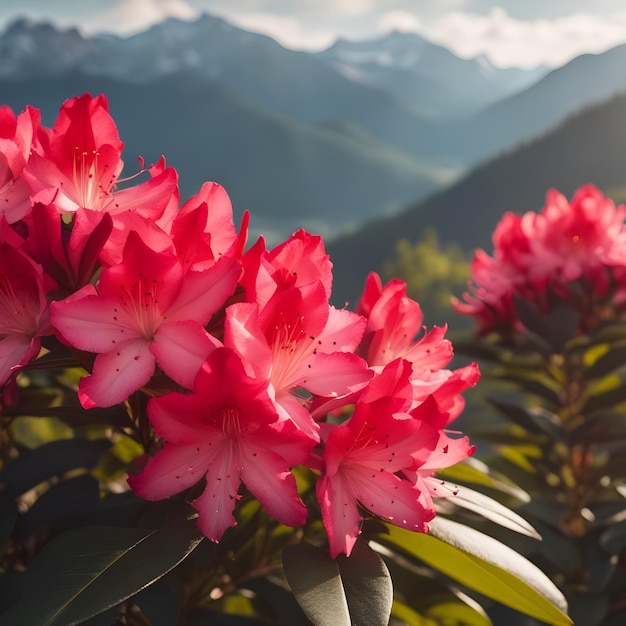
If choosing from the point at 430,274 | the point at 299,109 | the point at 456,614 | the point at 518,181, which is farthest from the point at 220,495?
the point at 299,109

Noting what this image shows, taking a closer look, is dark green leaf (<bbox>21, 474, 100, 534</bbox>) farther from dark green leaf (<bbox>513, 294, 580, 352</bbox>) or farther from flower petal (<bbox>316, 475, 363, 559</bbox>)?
dark green leaf (<bbox>513, 294, 580, 352</bbox>)

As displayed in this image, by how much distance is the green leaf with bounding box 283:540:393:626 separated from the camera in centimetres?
48

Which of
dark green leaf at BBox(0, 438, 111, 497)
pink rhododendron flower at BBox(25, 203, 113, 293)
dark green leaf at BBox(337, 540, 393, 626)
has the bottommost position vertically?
dark green leaf at BBox(0, 438, 111, 497)

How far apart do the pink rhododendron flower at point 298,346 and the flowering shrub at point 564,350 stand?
2.07 feet

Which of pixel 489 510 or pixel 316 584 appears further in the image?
pixel 489 510

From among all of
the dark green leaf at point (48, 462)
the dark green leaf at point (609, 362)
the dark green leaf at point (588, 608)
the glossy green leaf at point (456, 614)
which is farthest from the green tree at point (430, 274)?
the dark green leaf at point (48, 462)

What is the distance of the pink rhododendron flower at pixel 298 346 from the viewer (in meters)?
0.48

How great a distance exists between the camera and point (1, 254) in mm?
526

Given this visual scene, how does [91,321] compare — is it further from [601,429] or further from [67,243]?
[601,429]

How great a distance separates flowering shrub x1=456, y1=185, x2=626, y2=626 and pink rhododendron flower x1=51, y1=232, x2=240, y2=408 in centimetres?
72

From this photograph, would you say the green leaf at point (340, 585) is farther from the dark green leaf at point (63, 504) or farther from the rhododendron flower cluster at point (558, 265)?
the rhododendron flower cluster at point (558, 265)

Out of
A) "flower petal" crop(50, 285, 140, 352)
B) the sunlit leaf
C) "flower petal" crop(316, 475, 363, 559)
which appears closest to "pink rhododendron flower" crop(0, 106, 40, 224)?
"flower petal" crop(50, 285, 140, 352)

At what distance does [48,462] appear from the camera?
70 centimetres

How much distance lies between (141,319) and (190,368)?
70 mm
